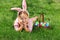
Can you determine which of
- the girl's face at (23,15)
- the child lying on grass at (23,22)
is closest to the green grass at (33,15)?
the child lying on grass at (23,22)

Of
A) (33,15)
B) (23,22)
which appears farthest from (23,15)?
(33,15)

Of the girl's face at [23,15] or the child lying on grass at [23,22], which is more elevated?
the girl's face at [23,15]

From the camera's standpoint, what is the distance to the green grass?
5953 millimetres

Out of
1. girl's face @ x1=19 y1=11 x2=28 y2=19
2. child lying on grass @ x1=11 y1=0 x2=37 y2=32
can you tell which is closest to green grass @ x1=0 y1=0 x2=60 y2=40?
child lying on grass @ x1=11 y1=0 x2=37 y2=32

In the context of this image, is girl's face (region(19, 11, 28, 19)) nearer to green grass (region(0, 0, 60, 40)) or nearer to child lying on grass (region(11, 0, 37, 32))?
child lying on grass (region(11, 0, 37, 32))

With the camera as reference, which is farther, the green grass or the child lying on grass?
the child lying on grass

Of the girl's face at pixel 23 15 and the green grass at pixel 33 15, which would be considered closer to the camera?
the green grass at pixel 33 15

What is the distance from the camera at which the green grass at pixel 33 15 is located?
234 inches

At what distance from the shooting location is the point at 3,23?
21.2 ft

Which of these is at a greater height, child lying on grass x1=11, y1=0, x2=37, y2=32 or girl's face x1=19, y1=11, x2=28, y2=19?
girl's face x1=19, y1=11, x2=28, y2=19

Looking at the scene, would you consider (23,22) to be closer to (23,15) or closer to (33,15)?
(23,15)

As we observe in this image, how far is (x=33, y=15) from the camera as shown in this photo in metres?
6.96

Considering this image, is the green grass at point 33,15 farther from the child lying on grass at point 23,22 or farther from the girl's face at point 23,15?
the girl's face at point 23,15

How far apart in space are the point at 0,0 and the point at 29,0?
79cm
